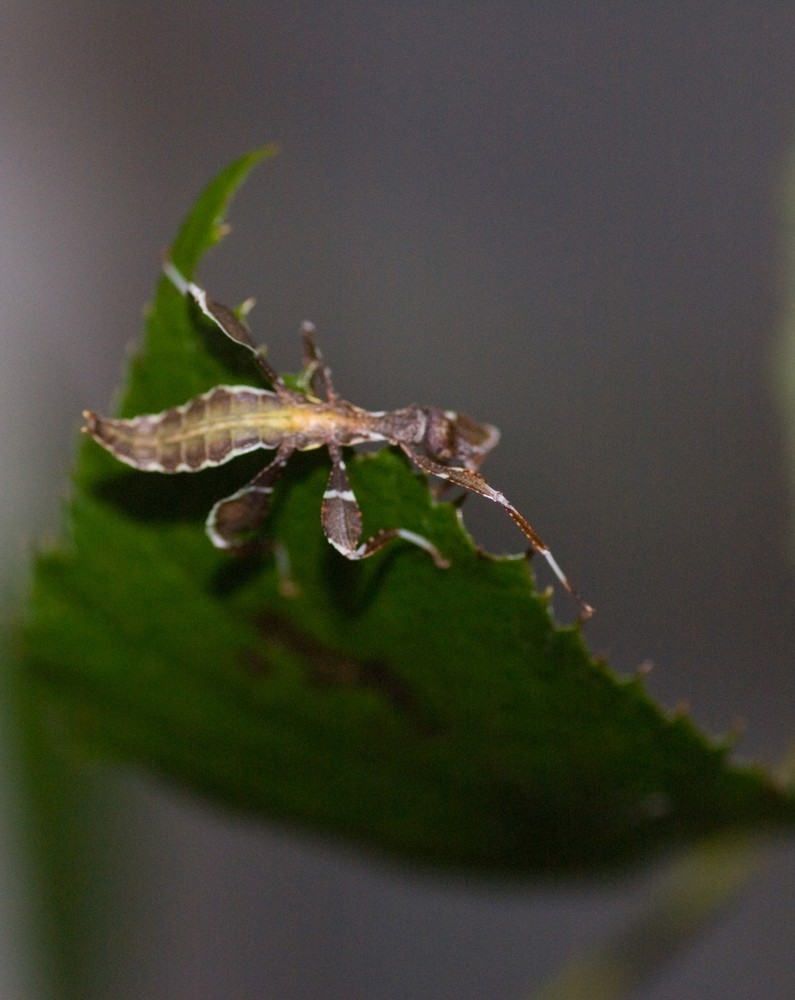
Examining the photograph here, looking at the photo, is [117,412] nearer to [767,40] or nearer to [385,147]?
[385,147]

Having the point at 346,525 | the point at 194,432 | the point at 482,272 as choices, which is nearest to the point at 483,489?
the point at 346,525

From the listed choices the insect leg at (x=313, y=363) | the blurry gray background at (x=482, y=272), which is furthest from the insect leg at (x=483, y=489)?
the blurry gray background at (x=482, y=272)

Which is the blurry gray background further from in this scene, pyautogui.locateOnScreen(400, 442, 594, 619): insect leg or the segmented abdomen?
the segmented abdomen

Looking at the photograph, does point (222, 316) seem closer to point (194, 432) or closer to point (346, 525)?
point (194, 432)

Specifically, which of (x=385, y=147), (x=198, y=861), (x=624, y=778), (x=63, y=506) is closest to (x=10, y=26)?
(x=385, y=147)

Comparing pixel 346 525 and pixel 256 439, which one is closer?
pixel 346 525
